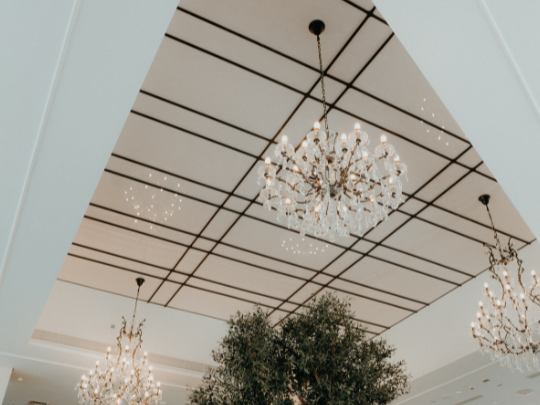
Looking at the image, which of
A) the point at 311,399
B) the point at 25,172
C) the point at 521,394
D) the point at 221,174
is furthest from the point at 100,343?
the point at 521,394

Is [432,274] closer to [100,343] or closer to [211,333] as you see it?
[211,333]

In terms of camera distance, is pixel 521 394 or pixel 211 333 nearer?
pixel 211 333

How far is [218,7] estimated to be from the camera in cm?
493

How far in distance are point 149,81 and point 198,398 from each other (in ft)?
11.6

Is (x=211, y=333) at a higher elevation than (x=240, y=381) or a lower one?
higher

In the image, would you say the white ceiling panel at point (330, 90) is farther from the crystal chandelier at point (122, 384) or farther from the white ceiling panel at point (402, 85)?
the crystal chandelier at point (122, 384)

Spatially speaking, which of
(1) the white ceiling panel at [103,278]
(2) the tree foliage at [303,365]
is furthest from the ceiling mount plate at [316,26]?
(1) the white ceiling panel at [103,278]

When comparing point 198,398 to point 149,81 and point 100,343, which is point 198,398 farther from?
point 100,343

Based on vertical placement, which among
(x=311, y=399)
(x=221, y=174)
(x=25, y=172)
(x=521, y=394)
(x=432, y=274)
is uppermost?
(x=221, y=174)

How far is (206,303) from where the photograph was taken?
30.5ft

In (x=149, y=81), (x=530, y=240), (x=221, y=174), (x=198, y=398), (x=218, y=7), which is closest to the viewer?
(x=198, y=398)

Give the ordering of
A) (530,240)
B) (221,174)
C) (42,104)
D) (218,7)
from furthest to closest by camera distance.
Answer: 1. (530,240)
2. (221,174)
3. (218,7)
4. (42,104)

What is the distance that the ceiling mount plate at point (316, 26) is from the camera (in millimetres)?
5017

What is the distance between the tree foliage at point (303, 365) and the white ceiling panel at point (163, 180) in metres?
2.58
